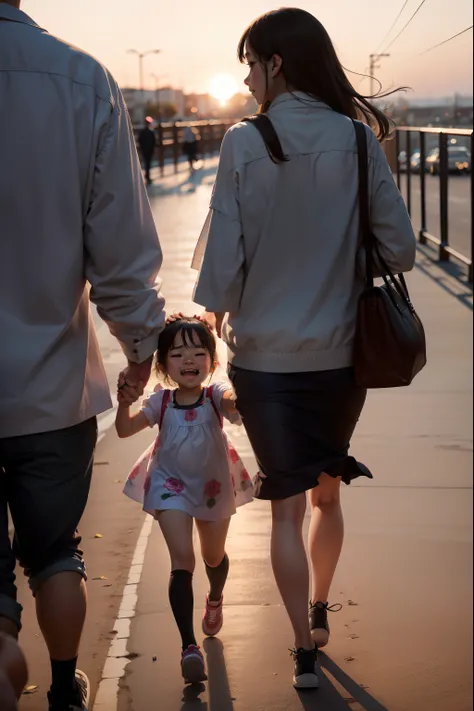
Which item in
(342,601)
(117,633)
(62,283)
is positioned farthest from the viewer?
(342,601)

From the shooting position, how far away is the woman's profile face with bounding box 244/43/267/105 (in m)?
3.61

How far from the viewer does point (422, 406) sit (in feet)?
25.7

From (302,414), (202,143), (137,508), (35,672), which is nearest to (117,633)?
(35,672)

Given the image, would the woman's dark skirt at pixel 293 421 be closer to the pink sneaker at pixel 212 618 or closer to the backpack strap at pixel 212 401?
the backpack strap at pixel 212 401

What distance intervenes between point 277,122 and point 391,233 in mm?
430

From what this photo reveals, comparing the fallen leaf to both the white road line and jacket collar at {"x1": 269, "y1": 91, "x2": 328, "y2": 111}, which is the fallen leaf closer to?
the white road line

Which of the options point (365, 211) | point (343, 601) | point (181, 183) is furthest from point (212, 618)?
point (181, 183)

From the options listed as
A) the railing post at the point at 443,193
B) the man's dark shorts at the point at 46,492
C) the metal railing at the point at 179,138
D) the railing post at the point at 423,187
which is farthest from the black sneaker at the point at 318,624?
the metal railing at the point at 179,138

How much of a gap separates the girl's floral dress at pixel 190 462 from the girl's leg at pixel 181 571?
0.04 metres

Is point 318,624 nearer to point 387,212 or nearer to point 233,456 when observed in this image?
point 233,456

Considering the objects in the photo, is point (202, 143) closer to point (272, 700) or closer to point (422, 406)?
point (422, 406)

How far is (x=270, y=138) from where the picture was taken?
3508mm

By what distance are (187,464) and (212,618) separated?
1.85 feet

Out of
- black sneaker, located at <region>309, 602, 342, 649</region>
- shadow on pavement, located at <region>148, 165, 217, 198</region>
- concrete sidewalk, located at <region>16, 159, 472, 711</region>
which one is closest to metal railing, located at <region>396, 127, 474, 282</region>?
concrete sidewalk, located at <region>16, 159, 472, 711</region>
